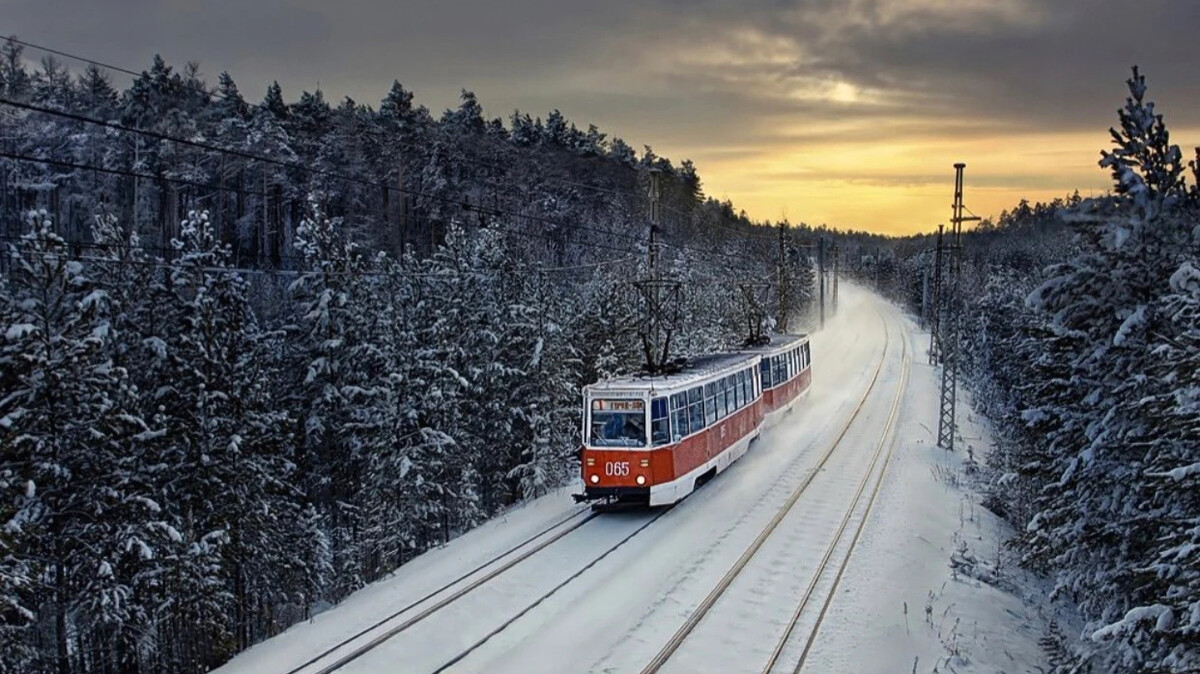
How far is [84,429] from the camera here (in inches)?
723

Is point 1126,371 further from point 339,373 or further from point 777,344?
point 777,344

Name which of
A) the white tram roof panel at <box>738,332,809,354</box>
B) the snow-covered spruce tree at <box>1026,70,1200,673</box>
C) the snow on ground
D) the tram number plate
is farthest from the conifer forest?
the tram number plate

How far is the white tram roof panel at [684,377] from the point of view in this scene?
20.0m

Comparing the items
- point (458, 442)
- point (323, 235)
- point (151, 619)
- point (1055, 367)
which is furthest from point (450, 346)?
point (1055, 367)

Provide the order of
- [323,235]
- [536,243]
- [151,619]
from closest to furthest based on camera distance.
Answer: [151,619]
[323,235]
[536,243]

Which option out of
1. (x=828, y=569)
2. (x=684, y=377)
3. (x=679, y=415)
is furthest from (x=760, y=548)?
(x=684, y=377)

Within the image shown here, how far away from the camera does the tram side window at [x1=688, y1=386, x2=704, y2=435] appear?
21.5m

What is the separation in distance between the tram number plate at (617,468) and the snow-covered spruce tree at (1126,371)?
30.8 feet

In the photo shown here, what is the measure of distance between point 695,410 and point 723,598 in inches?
289

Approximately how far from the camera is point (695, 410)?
71.7 ft

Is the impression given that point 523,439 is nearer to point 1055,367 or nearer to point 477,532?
point 477,532

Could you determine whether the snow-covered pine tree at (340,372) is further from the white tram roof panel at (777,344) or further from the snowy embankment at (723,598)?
the white tram roof panel at (777,344)

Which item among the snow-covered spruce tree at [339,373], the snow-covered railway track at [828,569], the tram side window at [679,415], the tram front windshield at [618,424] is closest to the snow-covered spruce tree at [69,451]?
the snow-covered spruce tree at [339,373]

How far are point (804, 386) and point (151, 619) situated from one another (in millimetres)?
30541
